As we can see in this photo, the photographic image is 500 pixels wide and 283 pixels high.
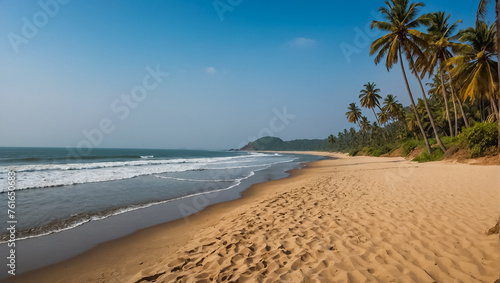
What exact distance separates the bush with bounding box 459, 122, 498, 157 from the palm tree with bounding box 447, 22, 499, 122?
260cm

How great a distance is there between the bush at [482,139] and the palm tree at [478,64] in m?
2.60

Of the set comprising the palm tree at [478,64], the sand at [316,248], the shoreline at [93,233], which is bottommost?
the sand at [316,248]

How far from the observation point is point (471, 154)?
50.6 feet

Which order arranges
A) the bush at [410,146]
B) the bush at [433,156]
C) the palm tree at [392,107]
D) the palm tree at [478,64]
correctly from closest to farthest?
1. the palm tree at [478,64]
2. the bush at [433,156]
3. the bush at [410,146]
4. the palm tree at [392,107]

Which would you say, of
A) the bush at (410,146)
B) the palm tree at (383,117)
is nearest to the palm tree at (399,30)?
the bush at (410,146)

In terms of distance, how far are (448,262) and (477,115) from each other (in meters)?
46.8

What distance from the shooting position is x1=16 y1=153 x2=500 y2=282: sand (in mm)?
2949

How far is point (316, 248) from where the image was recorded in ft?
11.9

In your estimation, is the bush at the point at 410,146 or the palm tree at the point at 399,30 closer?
the palm tree at the point at 399,30

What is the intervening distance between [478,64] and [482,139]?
21.0 ft

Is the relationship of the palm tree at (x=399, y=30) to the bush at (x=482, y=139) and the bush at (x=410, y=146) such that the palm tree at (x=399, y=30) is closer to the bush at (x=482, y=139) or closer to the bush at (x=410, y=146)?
the bush at (x=482, y=139)

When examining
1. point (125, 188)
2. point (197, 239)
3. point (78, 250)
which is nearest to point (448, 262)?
point (197, 239)

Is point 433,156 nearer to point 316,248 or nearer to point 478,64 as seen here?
point 478,64

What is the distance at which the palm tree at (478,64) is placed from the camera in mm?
16375
